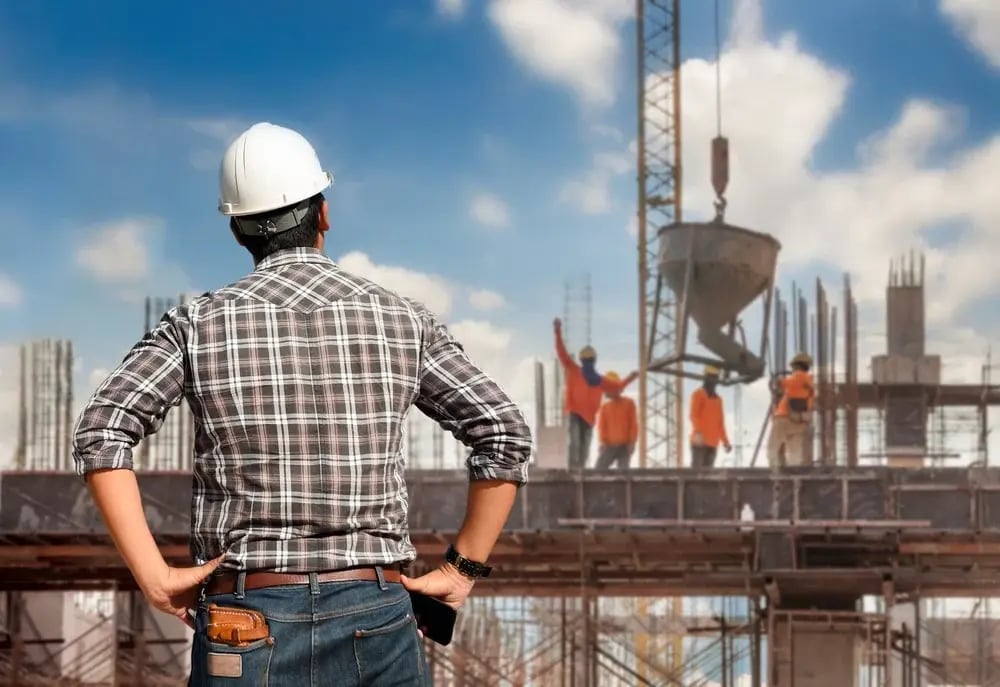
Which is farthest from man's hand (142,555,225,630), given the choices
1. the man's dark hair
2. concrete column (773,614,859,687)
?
concrete column (773,614,859,687)

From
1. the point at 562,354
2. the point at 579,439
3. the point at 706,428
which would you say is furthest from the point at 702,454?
the point at 562,354

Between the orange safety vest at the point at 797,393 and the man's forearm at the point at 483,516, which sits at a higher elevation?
the orange safety vest at the point at 797,393

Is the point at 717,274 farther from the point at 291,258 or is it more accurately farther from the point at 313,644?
the point at 313,644

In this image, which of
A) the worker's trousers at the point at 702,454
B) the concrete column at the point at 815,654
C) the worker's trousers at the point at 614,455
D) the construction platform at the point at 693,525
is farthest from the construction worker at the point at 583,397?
the concrete column at the point at 815,654

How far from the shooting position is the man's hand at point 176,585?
99.8 inches

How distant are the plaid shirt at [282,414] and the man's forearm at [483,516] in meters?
0.15

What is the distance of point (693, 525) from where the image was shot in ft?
60.0

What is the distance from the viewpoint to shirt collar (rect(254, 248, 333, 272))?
8.99 feet

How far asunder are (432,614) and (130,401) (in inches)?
26.4

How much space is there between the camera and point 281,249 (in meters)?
2.78

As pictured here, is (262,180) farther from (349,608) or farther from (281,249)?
(349,608)

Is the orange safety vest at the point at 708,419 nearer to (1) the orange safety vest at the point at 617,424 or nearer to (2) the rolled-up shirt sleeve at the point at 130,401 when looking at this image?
(1) the orange safety vest at the point at 617,424

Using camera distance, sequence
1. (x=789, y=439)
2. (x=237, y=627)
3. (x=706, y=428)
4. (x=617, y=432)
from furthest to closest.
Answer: (x=789, y=439)
(x=706, y=428)
(x=617, y=432)
(x=237, y=627)

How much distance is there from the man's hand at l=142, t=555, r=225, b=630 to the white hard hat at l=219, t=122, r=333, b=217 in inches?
25.9
